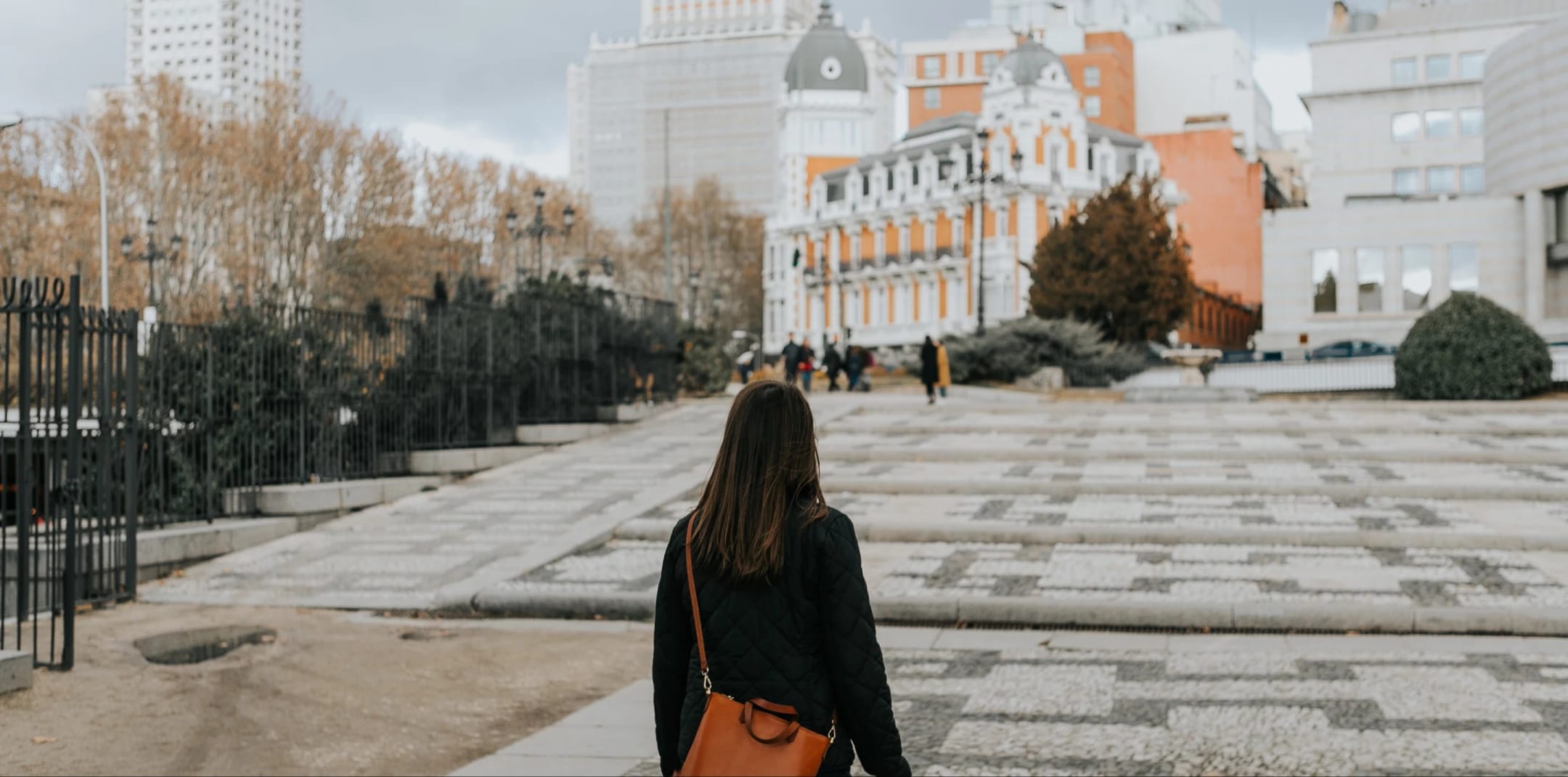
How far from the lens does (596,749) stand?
23.2ft

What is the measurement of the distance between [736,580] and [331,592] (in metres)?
10.5

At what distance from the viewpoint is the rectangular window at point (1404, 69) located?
6197 cm

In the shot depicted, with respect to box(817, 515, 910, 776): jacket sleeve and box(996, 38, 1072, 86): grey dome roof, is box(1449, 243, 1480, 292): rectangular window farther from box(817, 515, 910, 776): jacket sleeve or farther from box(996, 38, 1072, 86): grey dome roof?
box(817, 515, 910, 776): jacket sleeve

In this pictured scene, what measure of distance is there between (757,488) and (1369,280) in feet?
172

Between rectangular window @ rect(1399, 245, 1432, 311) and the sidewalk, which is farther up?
rectangular window @ rect(1399, 245, 1432, 311)

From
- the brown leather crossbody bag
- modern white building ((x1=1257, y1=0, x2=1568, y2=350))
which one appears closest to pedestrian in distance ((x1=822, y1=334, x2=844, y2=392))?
modern white building ((x1=1257, y1=0, x2=1568, y2=350))

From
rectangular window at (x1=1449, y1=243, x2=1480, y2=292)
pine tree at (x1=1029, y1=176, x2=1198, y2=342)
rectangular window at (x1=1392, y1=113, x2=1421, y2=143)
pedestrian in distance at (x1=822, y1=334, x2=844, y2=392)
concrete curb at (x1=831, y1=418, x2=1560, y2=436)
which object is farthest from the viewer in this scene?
rectangular window at (x1=1392, y1=113, x2=1421, y2=143)

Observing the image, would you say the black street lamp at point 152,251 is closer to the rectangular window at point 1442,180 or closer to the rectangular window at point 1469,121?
the rectangular window at point 1442,180

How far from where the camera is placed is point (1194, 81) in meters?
93.2

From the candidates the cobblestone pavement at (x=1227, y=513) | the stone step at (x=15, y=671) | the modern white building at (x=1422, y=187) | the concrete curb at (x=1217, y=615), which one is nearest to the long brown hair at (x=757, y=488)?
the stone step at (x=15, y=671)

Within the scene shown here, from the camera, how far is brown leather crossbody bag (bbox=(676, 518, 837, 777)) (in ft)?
11.0

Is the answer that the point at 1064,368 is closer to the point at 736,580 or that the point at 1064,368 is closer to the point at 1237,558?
the point at 1237,558

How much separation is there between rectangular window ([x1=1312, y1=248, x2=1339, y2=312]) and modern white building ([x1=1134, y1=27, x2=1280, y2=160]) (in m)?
39.1

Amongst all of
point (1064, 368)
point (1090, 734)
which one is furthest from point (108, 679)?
point (1064, 368)
